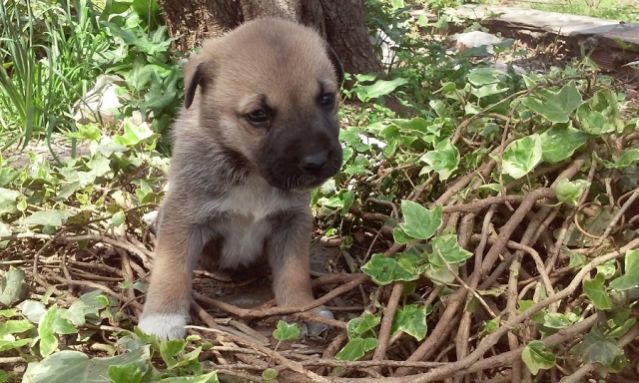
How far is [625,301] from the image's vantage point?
74.6 inches

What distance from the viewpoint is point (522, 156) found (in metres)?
2.38

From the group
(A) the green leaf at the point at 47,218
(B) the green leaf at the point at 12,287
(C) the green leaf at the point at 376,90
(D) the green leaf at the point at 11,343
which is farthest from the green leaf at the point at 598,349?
(C) the green leaf at the point at 376,90

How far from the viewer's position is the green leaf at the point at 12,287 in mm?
2537

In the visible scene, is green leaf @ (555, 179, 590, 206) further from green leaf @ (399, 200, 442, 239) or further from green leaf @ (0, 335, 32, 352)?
green leaf @ (0, 335, 32, 352)

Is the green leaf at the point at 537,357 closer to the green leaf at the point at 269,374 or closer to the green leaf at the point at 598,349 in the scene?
the green leaf at the point at 598,349

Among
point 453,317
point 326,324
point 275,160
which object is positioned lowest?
point 326,324

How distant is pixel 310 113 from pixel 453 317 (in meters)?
0.81

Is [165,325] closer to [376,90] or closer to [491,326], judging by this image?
[491,326]

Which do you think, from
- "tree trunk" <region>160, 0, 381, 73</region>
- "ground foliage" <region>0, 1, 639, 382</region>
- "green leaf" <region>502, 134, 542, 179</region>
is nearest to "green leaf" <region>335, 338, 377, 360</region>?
"ground foliage" <region>0, 1, 639, 382</region>

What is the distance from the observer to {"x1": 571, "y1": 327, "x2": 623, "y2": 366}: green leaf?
1.83 meters

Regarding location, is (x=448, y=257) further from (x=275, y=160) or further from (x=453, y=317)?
(x=275, y=160)

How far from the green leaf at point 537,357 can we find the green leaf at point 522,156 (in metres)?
0.63

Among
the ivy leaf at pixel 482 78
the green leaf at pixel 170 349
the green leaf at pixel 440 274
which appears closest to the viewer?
the green leaf at pixel 170 349

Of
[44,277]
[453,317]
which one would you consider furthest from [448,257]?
[44,277]
